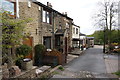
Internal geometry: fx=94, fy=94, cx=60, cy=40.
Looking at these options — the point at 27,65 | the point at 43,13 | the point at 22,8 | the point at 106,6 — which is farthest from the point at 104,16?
the point at 27,65

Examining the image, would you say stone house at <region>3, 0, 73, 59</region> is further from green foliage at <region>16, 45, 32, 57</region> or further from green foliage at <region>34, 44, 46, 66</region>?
green foliage at <region>16, 45, 32, 57</region>

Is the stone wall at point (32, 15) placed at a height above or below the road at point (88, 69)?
above

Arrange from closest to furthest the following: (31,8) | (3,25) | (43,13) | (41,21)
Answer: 1. (3,25)
2. (31,8)
3. (41,21)
4. (43,13)

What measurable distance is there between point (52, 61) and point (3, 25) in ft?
18.8

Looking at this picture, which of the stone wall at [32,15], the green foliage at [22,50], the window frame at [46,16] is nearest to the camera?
the green foliage at [22,50]

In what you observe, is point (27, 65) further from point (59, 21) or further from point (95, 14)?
point (95, 14)

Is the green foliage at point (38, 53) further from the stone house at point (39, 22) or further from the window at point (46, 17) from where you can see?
the window at point (46, 17)

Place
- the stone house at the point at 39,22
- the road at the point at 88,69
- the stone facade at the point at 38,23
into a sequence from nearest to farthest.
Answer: the road at the point at 88,69, the stone house at the point at 39,22, the stone facade at the point at 38,23

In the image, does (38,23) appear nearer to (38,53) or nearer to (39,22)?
(39,22)

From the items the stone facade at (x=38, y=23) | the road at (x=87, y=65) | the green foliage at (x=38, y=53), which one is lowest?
the road at (x=87, y=65)

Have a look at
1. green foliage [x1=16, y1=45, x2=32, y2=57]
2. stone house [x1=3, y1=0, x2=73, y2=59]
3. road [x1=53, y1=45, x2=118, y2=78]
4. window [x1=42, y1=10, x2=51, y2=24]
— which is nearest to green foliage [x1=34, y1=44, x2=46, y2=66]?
stone house [x1=3, y1=0, x2=73, y2=59]

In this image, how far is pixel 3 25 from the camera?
399cm

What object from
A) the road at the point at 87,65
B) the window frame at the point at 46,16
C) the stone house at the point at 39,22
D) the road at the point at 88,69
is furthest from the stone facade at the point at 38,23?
the road at the point at 88,69

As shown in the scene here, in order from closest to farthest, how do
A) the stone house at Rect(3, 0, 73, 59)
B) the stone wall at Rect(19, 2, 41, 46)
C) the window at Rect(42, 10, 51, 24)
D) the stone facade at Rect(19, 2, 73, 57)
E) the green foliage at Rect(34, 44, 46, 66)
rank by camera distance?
the stone house at Rect(3, 0, 73, 59), the stone wall at Rect(19, 2, 41, 46), the stone facade at Rect(19, 2, 73, 57), the green foliage at Rect(34, 44, 46, 66), the window at Rect(42, 10, 51, 24)
